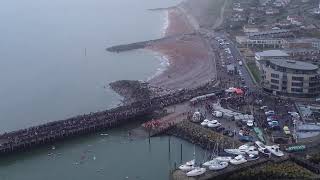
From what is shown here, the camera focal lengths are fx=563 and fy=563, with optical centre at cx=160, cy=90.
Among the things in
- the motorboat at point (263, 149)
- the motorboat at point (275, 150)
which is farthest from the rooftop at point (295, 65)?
the motorboat at point (275, 150)

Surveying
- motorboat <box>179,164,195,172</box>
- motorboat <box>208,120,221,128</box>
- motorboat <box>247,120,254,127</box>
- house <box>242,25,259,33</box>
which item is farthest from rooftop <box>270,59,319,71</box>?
house <box>242,25,259,33</box>

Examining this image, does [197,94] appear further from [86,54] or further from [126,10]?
[126,10]

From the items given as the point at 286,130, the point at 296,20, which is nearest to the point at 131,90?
the point at 286,130

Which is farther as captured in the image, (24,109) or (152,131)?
(24,109)

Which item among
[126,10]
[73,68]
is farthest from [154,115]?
[126,10]

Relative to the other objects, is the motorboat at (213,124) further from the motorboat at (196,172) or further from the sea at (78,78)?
the motorboat at (196,172)

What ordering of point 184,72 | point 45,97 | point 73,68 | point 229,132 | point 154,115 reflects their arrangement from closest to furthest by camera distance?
point 229,132, point 154,115, point 45,97, point 184,72, point 73,68

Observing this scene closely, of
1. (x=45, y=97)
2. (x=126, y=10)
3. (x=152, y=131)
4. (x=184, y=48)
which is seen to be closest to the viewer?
(x=152, y=131)
